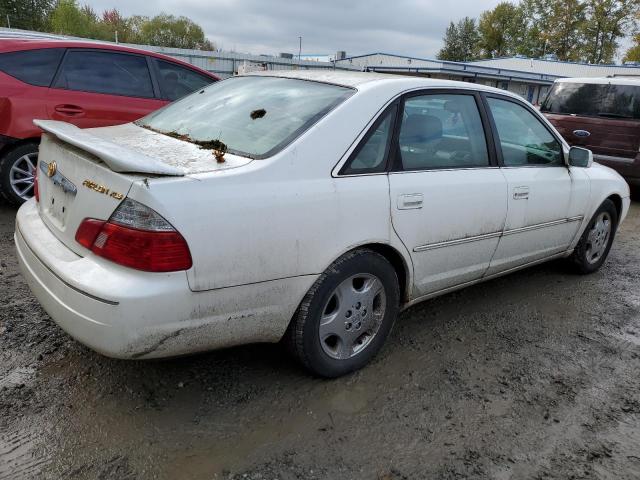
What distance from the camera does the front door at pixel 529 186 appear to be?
3547 millimetres

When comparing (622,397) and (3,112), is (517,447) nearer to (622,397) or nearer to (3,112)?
(622,397)

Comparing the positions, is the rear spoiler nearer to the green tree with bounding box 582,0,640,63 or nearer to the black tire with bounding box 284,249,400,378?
the black tire with bounding box 284,249,400,378

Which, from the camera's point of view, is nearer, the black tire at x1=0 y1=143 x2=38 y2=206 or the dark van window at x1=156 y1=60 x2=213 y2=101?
the black tire at x1=0 y1=143 x2=38 y2=206

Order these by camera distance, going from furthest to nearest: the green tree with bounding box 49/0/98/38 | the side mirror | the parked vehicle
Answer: the green tree with bounding box 49/0/98/38 < the parked vehicle < the side mirror

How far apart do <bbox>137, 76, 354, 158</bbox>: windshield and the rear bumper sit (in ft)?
2.29

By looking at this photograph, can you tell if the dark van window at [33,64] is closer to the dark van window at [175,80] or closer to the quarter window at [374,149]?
the dark van window at [175,80]

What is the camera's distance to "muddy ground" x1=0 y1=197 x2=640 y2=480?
223 centimetres

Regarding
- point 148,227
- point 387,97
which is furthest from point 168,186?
point 387,97

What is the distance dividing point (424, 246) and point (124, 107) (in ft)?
12.7

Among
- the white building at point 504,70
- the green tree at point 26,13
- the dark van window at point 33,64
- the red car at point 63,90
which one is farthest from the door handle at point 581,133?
the green tree at point 26,13

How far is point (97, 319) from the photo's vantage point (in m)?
2.10

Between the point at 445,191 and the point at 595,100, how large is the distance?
259 inches

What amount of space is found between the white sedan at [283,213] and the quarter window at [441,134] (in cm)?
1

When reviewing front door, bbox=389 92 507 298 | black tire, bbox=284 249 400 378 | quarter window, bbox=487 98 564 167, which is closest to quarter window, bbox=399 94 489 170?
front door, bbox=389 92 507 298
